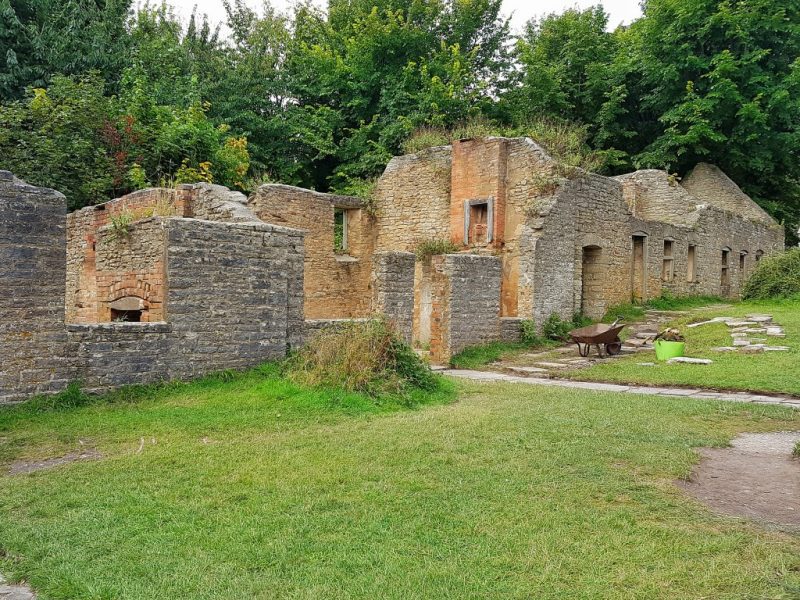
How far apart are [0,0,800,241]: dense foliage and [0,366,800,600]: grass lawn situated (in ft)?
44.7

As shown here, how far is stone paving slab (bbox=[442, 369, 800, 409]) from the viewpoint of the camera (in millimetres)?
8914

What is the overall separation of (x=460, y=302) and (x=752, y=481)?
8.68m

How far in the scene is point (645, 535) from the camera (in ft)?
12.7

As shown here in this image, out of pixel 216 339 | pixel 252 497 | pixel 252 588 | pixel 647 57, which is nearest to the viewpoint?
pixel 252 588

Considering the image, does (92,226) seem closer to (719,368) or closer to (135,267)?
(135,267)

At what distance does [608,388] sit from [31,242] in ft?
28.2

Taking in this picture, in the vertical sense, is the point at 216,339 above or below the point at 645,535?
above

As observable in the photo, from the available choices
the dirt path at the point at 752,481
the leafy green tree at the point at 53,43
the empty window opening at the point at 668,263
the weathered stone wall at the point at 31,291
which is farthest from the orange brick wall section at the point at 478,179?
the leafy green tree at the point at 53,43

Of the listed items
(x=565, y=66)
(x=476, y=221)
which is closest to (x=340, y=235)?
(x=476, y=221)

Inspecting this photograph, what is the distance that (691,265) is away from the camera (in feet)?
74.6

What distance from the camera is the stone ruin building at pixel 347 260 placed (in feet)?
25.4

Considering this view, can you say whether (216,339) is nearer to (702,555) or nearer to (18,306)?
(18,306)

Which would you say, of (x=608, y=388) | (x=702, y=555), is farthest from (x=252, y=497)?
(x=608, y=388)

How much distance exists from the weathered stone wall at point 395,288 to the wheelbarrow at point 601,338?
12.4ft
